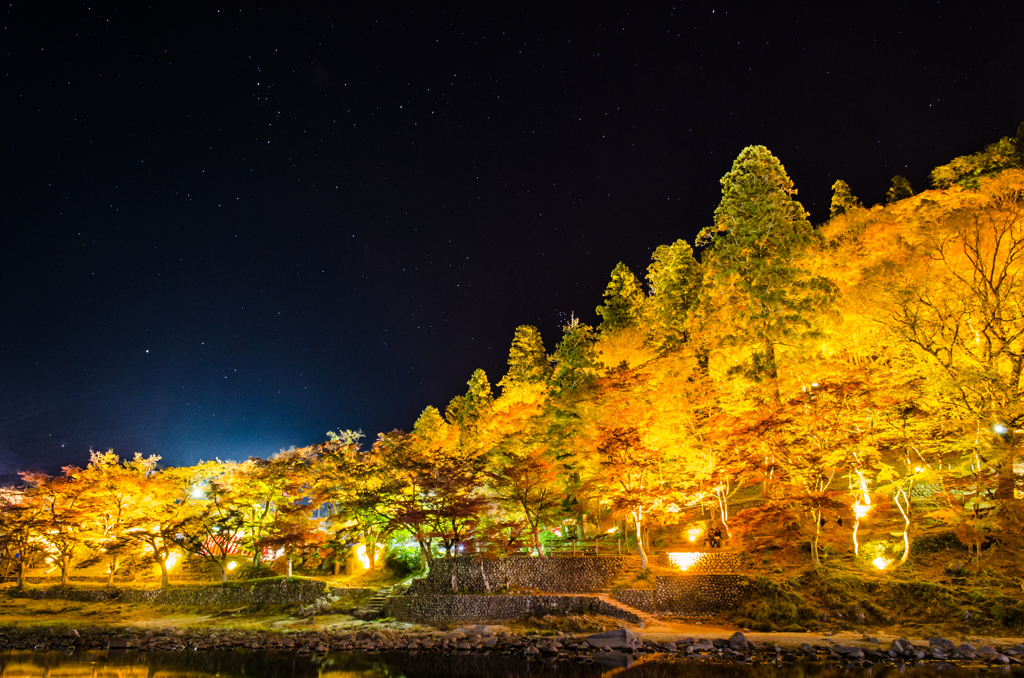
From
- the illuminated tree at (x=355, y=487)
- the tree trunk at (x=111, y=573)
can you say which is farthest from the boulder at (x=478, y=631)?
the tree trunk at (x=111, y=573)

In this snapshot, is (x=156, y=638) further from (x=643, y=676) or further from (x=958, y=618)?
(x=958, y=618)

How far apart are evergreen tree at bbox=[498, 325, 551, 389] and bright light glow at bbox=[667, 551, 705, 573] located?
17001mm

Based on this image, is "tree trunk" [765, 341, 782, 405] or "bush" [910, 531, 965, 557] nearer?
"bush" [910, 531, 965, 557]

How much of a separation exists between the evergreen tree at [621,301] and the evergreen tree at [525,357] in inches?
198

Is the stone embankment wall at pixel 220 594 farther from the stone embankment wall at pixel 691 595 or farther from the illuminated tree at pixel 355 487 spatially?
the stone embankment wall at pixel 691 595

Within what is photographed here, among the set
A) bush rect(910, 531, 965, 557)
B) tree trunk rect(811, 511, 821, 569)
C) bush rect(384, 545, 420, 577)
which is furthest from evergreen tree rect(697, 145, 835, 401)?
bush rect(384, 545, 420, 577)

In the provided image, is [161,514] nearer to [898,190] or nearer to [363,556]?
[363,556]

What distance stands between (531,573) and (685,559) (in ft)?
19.3

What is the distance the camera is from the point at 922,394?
16047 mm

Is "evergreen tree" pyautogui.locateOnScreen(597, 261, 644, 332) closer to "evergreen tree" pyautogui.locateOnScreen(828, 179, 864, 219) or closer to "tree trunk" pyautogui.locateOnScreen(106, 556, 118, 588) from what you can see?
"evergreen tree" pyautogui.locateOnScreen(828, 179, 864, 219)

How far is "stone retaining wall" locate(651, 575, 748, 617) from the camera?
1631cm

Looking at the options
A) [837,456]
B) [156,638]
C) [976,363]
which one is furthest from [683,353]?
[156,638]

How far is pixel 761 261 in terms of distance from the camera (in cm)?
2200

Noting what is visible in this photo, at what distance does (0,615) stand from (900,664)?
117ft
